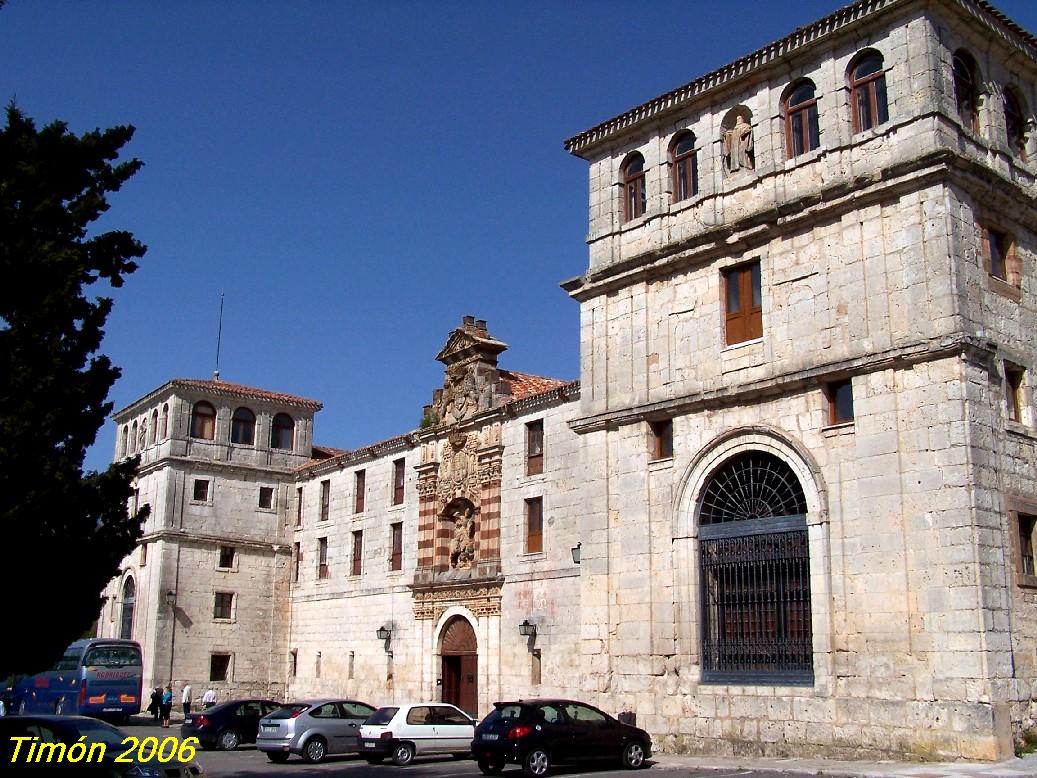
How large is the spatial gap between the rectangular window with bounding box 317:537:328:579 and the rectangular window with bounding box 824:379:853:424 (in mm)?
24659

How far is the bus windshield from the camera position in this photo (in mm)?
35375

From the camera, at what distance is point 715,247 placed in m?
21.4

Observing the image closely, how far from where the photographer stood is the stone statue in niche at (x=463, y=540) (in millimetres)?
32094

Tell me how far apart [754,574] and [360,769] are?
8795mm

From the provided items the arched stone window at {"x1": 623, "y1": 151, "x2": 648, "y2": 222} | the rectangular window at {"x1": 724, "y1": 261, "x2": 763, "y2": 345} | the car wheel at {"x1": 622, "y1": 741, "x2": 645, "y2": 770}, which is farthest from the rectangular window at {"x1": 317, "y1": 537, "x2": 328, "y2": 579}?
the rectangular window at {"x1": 724, "y1": 261, "x2": 763, "y2": 345}

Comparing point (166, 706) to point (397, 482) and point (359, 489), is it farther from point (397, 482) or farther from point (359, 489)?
point (397, 482)

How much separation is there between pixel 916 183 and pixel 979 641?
748 centimetres

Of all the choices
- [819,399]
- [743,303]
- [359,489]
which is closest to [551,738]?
[819,399]

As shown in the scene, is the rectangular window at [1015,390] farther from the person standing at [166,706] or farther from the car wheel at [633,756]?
the person standing at [166,706]

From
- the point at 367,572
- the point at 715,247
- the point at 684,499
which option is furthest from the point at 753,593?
the point at 367,572

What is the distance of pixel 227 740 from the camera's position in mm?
27406

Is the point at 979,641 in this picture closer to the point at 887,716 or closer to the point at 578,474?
the point at 887,716

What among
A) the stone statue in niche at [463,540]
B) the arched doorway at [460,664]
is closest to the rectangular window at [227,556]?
the stone statue in niche at [463,540]

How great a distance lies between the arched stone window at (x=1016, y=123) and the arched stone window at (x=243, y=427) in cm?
3065
